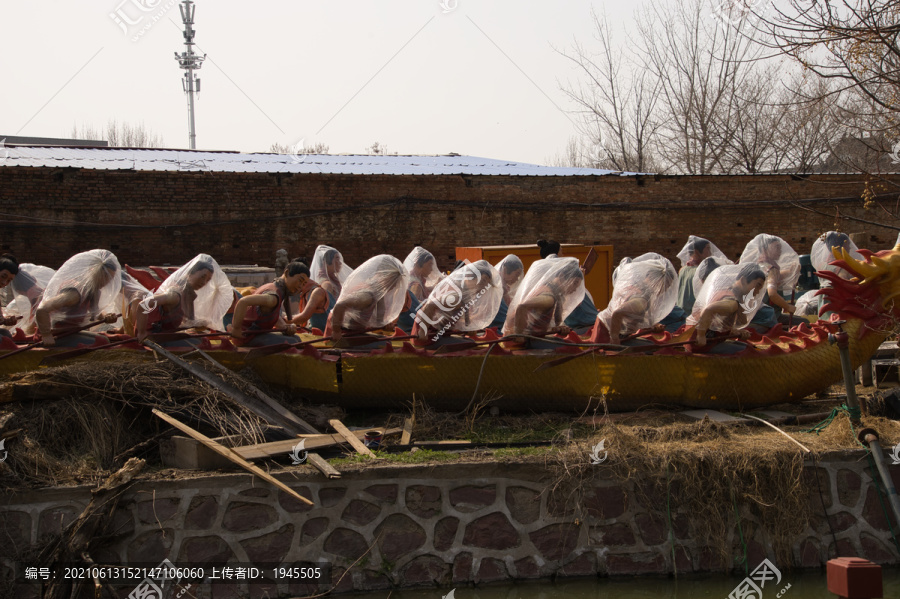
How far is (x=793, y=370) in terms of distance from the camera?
607cm

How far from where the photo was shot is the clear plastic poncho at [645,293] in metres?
6.07

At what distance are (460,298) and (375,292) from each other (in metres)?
0.68

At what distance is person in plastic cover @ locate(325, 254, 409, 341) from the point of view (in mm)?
6328

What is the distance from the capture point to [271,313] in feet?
21.2

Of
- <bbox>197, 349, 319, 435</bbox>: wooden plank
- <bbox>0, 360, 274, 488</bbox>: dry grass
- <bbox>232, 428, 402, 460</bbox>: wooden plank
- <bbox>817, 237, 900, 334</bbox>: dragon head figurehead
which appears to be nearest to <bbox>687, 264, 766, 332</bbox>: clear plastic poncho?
<bbox>817, 237, 900, 334</bbox>: dragon head figurehead

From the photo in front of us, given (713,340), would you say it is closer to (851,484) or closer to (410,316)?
(851,484)

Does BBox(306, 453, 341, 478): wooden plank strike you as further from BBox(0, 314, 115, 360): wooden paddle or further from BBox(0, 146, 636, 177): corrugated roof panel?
BBox(0, 146, 636, 177): corrugated roof panel

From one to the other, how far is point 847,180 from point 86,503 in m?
15.1

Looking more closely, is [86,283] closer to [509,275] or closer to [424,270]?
[424,270]

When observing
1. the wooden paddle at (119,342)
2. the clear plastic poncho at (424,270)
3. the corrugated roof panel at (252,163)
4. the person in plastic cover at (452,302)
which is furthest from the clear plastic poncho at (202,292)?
the corrugated roof panel at (252,163)

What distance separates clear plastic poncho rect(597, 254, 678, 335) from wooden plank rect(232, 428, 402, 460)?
2179 mm

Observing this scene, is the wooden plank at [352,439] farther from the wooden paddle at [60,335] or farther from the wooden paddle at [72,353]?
the wooden paddle at [60,335]

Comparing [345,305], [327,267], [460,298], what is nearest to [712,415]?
[460,298]

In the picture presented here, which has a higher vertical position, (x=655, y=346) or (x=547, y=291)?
(x=547, y=291)
